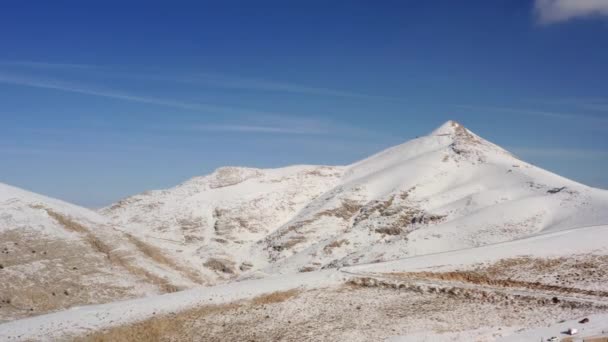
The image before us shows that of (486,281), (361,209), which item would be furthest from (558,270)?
(361,209)

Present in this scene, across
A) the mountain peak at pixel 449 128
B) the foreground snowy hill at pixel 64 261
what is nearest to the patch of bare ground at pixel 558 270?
the foreground snowy hill at pixel 64 261

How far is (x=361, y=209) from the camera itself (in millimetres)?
85062

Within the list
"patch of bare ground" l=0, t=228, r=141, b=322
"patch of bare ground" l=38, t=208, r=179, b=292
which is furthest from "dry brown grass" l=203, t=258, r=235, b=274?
"patch of bare ground" l=0, t=228, r=141, b=322

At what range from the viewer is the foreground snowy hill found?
42.7 metres

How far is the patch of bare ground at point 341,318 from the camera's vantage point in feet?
71.9

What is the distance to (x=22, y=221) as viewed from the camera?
177ft

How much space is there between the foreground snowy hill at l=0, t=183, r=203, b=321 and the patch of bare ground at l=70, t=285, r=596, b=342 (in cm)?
2182

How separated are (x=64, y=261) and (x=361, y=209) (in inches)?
1982

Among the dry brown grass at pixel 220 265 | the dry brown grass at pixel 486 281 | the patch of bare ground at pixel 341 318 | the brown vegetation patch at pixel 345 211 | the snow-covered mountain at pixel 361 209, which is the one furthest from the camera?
the brown vegetation patch at pixel 345 211

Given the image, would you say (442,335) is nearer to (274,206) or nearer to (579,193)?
(579,193)

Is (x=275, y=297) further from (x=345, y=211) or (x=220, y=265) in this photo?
(x=345, y=211)

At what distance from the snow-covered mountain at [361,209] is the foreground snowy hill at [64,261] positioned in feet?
20.8

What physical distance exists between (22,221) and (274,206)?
50.0m

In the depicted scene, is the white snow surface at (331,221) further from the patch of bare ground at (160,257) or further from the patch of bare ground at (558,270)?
the patch of bare ground at (558,270)
